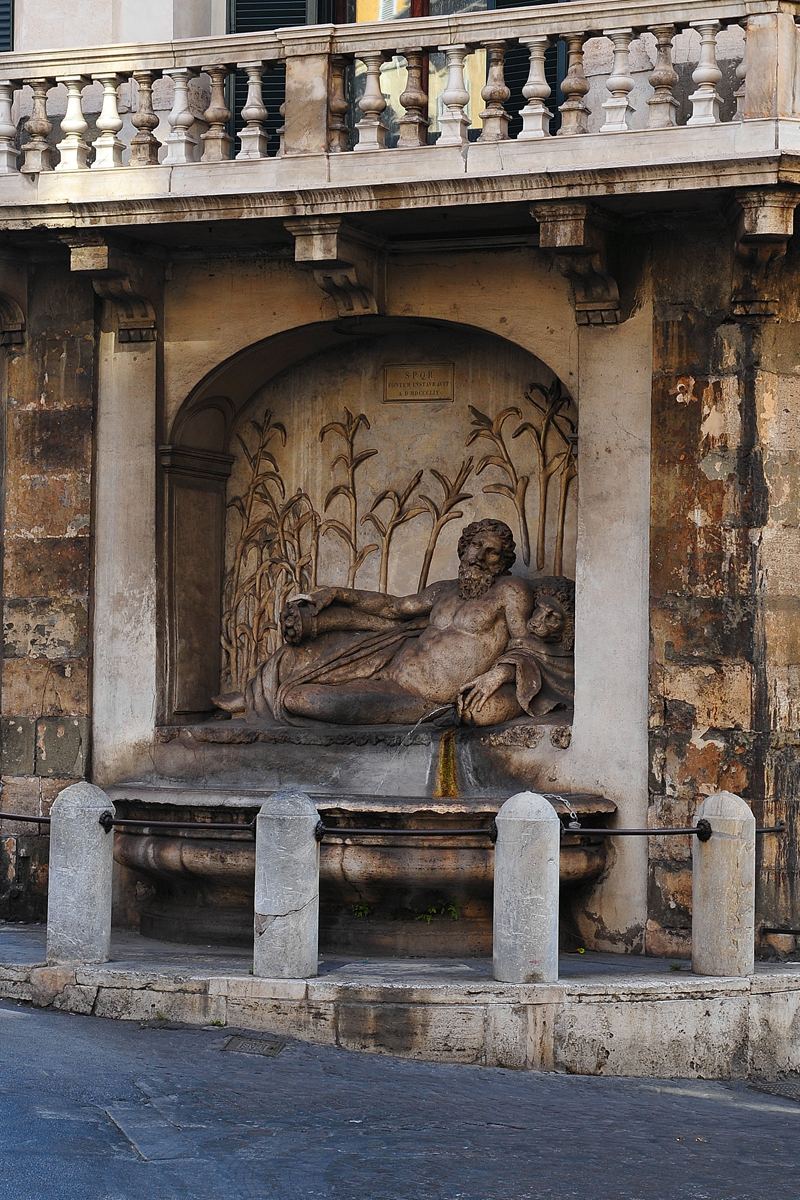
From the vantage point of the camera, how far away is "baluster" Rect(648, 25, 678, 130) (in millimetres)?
9359

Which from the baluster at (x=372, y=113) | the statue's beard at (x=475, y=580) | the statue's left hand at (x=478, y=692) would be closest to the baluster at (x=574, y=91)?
the baluster at (x=372, y=113)

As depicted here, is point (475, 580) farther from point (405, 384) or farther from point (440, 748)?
point (405, 384)

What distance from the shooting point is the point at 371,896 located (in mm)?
9727

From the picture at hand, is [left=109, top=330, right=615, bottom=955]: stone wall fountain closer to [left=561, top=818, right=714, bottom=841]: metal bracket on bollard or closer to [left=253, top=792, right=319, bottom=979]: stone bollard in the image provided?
[left=561, top=818, right=714, bottom=841]: metal bracket on bollard

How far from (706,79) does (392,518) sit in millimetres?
3401

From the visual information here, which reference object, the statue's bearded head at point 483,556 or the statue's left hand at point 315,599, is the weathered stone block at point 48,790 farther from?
the statue's bearded head at point 483,556

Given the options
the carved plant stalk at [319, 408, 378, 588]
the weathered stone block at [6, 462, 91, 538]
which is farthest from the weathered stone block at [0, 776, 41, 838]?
the carved plant stalk at [319, 408, 378, 588]

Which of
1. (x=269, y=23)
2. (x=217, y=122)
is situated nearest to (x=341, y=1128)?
(x=217, y=122)

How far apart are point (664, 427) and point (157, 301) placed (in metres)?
3.29

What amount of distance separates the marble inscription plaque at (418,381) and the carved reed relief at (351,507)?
26 centimetres

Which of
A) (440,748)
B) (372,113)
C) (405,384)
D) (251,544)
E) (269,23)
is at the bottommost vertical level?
(440,748)

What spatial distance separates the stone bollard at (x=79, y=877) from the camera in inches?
349

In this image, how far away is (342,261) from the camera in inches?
396

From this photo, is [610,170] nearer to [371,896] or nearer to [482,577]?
[482,577]
